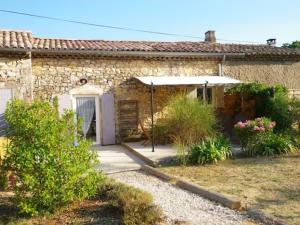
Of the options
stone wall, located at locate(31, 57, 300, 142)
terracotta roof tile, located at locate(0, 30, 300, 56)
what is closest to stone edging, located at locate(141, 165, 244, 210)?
stone wall, located at locate(31, 57, 300, 142)

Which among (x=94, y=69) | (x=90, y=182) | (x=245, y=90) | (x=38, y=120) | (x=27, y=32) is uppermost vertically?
(x=27, y=32)

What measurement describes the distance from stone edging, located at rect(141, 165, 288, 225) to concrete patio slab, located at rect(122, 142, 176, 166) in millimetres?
1008

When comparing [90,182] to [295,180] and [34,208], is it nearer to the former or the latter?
[34,208]

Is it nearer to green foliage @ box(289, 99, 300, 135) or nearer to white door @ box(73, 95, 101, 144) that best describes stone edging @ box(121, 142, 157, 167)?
white door @ box(73, 95, 101, 144)

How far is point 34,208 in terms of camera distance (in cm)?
573

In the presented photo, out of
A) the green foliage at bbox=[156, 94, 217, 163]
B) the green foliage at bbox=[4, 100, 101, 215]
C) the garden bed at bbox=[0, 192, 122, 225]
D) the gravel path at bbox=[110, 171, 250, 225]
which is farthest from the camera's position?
the green foliage at bbox=[156, 94, 217, 163]

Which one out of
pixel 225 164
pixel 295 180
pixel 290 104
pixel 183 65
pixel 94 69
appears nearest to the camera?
pixel 295 180

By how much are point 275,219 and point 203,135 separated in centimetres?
649

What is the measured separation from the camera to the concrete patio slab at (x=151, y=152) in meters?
10.4

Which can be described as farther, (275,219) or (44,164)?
(44,164)

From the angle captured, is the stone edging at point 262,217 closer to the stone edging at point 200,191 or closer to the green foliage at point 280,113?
the stone edging at point 200,191

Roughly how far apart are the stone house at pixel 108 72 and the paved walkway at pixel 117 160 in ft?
4.74

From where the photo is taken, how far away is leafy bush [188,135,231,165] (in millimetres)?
9992

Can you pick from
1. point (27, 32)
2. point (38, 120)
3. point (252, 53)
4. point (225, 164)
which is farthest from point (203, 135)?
point (27, 32)
